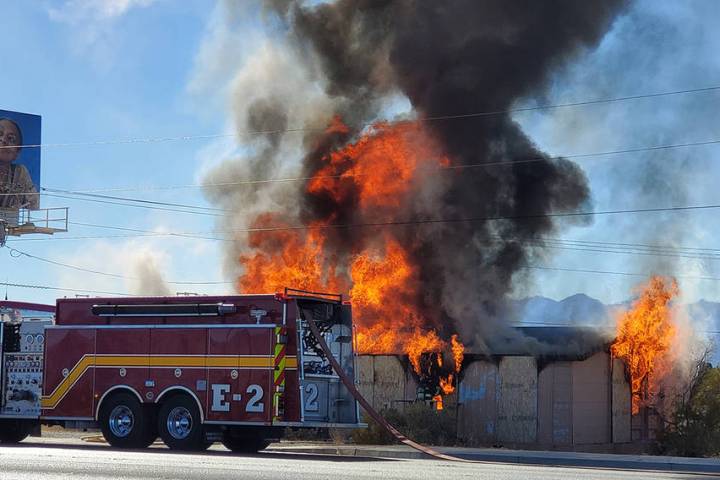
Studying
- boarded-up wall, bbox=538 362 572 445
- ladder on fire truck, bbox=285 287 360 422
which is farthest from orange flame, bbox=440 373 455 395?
ladder on fire truck, bbox=285 287 360 422

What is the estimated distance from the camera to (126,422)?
2183 cm

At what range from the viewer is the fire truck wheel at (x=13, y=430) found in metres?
23.8

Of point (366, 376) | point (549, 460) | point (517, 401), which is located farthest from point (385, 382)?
point (549, 460)

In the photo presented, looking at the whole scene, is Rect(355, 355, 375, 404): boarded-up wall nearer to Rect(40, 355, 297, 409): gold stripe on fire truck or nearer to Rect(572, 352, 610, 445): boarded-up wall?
Rect(572, 352, 610, 445): boarded-up wall

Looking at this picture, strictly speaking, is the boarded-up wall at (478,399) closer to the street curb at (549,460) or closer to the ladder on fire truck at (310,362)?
the street curb at (549,460)

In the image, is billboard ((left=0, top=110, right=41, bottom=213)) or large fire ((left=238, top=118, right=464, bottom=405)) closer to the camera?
large fire ((left=238, top=118, right=464, bottom=405))

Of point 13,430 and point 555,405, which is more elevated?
point 555,405

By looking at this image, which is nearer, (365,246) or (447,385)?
(447,385)

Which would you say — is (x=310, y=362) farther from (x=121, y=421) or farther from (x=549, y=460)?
(x=549, y=460)

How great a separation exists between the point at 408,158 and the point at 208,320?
1602cm

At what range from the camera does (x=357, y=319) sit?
3459cm

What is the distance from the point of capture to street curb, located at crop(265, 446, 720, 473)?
19203 mm

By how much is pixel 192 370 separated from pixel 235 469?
6.13m

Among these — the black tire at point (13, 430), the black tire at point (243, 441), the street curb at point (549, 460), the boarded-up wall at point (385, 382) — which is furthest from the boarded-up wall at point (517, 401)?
the black tire at point (13, 430)
